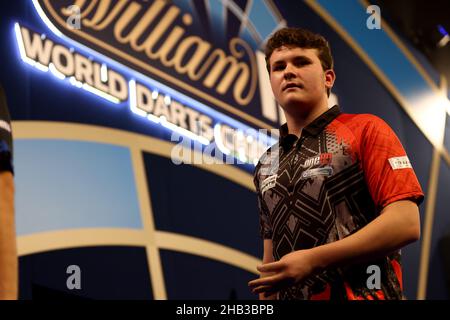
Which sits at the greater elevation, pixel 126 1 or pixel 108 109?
pixel 126 1

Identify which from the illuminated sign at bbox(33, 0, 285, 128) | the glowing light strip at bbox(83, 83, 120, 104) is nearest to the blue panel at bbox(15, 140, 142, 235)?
the glowing light strip at bbox(83, 83, 120, 104)

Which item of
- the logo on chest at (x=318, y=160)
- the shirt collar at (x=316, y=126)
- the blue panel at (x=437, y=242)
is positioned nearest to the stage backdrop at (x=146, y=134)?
the blue panel at (x=437, y=242)

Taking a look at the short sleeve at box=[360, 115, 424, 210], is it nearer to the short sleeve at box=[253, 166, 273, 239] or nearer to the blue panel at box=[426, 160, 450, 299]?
the short sleeve at box=[253, 166, 273, 239]

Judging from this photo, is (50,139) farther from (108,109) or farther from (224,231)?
(224,231)

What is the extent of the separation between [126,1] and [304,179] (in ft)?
Result: 9.84

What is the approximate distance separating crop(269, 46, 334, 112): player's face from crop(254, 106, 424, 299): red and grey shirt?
0.30ft

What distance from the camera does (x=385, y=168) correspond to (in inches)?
73.6

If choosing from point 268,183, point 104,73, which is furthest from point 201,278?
point 268,183

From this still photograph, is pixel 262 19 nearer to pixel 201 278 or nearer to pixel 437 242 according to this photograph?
pixel 201 278

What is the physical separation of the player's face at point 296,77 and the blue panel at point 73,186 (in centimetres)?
219

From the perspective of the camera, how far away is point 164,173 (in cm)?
449

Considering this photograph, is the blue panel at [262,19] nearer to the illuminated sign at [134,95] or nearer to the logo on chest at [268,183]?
the illuminated sign at [134,95]

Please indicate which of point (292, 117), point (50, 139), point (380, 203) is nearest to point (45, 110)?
point (50, 139)

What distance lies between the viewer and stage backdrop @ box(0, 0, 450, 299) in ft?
12.9
